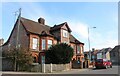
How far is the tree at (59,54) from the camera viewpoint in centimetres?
4066

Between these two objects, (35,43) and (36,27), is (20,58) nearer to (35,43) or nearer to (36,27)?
(35,43)

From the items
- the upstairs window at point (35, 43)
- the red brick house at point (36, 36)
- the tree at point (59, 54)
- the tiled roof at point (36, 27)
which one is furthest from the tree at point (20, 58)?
the tiled roof at point (36, 27)

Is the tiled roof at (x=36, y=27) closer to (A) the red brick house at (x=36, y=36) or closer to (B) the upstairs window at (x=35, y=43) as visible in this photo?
(A) the red brick house at (x=36, y=36)

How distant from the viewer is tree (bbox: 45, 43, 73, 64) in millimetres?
40656

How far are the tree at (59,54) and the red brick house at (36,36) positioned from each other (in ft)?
8.18

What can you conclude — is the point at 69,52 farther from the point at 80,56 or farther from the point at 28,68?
the point at 80,56

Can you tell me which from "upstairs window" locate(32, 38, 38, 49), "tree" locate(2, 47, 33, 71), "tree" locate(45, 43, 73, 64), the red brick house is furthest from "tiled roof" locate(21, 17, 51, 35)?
"tree" locate(2, 47, 33, 71)

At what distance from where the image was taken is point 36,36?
145 ft

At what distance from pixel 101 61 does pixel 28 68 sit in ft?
47.7

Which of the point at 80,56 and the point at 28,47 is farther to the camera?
the point at 80,56

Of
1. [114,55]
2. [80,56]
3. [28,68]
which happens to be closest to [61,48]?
[28,68]

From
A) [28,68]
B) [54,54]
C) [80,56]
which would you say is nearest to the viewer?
[28,68]

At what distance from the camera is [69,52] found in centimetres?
4216

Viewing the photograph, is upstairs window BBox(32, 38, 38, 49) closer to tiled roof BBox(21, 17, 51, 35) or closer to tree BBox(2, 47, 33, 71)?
tiled roof BBox(21, 17, 51, 35)
